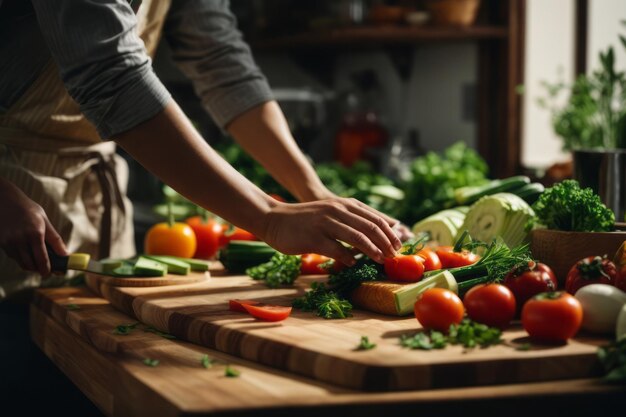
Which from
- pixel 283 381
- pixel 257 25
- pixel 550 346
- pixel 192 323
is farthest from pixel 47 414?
pixel 257 25

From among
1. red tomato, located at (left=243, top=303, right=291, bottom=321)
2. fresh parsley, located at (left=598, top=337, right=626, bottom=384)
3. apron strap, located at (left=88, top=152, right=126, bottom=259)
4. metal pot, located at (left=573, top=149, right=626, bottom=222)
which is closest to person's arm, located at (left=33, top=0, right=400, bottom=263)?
red tomato, located at (left=243, top=303, right=291, bottom=321)

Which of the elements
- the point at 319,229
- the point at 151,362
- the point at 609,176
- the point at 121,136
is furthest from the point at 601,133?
the point at 151,362

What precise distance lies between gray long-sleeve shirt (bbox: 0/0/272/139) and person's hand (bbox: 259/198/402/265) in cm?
28

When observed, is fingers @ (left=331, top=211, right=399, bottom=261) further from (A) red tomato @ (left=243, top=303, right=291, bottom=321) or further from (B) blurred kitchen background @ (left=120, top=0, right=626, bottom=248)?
(B) blurred kitchen background @ (left=120, top=0, right=626, bottom=248)

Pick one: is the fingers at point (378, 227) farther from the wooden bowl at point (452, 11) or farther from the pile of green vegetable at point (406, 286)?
the wooden bowl at point (452, 11)

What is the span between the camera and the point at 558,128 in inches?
112

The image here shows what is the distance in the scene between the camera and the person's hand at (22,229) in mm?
1457

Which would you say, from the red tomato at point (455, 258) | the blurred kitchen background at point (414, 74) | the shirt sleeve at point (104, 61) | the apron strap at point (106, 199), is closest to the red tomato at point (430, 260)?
the red tomato at point (455, 258)

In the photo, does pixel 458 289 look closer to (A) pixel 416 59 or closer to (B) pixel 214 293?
(B) pixel 214 293

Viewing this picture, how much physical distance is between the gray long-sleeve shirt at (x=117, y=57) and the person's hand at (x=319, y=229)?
28cm

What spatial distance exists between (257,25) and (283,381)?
3.09 m

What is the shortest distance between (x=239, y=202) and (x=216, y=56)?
78 centimetres

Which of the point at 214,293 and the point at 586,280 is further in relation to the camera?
the point at 214,293

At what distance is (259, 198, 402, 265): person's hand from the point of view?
1.45m
